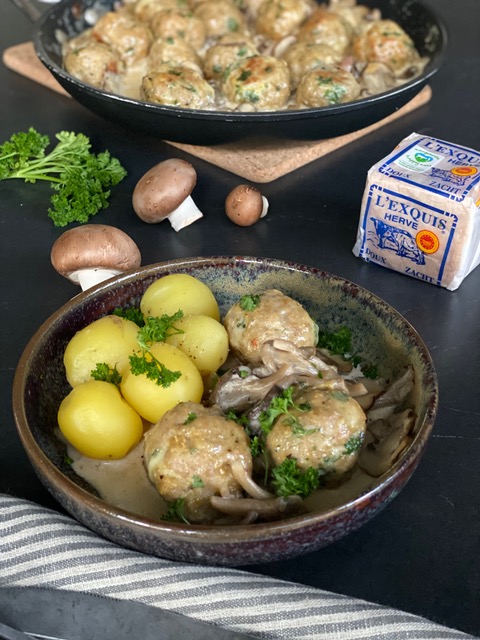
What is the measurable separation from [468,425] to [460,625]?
0.36 metres

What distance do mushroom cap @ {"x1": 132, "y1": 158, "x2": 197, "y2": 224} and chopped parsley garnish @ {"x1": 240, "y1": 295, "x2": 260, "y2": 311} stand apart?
1.72 feet

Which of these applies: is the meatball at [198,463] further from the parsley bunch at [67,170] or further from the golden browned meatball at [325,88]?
the golden browned meatball at [325,88]

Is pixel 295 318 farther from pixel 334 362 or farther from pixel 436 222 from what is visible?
pixel 436 222

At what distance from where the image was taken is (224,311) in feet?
4.10

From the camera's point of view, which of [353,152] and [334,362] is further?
[353,152]

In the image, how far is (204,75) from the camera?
6.73ft

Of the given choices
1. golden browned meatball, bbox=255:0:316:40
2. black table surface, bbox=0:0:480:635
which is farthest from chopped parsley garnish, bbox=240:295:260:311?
golden browned meatball, bbox=255:0:316:40

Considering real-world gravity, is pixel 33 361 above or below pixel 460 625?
above

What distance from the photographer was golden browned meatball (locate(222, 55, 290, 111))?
182 cm

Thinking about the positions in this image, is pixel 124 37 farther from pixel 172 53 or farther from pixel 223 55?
pixel 223 55

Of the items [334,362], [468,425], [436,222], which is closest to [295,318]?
[334,362]

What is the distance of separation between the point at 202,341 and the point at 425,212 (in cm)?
54

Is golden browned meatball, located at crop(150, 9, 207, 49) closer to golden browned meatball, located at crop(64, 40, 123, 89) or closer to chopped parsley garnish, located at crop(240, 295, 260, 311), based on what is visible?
golden browned meatball, located at crop(64, 40, 123, 89)

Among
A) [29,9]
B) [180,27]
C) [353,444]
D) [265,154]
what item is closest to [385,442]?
[353,444]
